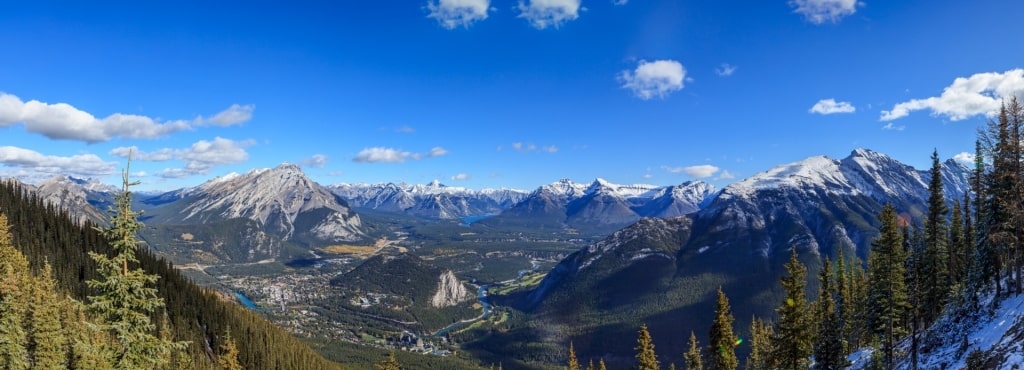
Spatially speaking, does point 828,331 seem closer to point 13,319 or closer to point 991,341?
point 991,341

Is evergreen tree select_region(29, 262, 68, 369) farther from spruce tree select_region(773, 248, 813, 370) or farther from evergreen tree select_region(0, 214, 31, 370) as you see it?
spruce tree select_region(773, 248, 813, 370)

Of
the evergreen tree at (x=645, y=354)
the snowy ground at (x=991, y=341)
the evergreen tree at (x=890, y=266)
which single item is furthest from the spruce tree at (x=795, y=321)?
the evergreen tree at (x=890, y=266)

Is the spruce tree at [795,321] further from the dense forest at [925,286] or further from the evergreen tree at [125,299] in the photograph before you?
the evergreen tree at [125,299]

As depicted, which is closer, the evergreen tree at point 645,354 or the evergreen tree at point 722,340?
the evergreen tree at point 722,340

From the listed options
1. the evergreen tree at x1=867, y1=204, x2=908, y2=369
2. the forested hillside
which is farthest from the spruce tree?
the forested hillside

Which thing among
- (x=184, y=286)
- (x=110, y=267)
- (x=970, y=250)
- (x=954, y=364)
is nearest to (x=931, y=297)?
(x=970, y=250)

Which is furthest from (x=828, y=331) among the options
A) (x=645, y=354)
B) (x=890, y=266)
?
(x=645, y=354)
